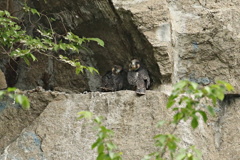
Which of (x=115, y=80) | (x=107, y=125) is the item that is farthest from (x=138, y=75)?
(x=107, y=125)

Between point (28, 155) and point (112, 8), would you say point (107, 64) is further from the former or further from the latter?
point (28, 155)

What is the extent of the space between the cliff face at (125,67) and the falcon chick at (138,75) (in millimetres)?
104

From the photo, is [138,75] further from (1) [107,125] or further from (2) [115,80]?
(1) [107,125]

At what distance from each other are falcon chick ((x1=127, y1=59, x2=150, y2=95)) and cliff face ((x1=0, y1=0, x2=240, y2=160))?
10cm

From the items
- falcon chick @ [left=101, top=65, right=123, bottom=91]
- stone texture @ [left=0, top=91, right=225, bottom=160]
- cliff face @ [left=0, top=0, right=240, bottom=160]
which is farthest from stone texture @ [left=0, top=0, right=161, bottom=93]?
stone texture @ [left=0, top=91, right=225, bottom=160]

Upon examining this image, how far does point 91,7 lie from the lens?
18.1ft

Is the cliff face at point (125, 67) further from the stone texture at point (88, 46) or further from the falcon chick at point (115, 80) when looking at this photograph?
the falcon chick at point (115, 80)

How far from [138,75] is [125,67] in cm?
46

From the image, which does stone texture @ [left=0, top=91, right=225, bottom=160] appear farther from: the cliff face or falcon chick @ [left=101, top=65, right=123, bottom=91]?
falcon chick @ [left=101, top=65, right=123, bottom=91]

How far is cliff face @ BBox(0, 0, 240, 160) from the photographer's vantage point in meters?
4.62

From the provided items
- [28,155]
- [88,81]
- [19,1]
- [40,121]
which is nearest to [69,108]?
[40,121]

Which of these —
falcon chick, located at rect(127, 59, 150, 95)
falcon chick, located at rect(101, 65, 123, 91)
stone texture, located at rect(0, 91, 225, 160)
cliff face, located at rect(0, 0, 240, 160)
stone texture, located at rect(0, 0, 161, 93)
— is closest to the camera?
stone texture, located at rect(0, 91, 225, 160)

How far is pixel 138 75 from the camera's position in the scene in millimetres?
5254

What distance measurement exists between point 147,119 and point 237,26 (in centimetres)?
142
